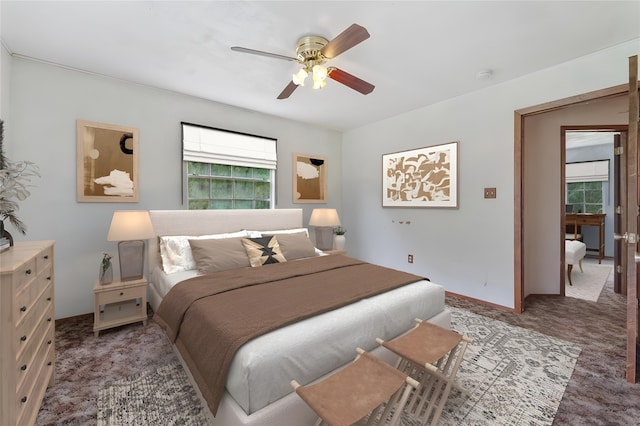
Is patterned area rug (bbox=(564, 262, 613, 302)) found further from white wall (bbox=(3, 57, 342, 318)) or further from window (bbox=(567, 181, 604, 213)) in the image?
white wall (bbox=(3, 57, 342, 318))

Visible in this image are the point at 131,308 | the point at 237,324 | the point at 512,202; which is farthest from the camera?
the point at 512,202

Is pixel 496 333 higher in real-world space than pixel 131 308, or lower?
lower

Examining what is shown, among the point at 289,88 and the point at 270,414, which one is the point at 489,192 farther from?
the point at 270,414

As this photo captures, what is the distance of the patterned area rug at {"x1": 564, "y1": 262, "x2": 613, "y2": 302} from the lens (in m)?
3.65

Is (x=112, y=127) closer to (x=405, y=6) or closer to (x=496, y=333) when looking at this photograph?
(x=405, y=6)

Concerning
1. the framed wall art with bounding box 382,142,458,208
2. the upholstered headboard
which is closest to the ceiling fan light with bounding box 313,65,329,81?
the upholstered headboard

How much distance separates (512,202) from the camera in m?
3.07

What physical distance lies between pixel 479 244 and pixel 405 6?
9.03 feet

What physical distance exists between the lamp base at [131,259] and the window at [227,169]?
86 cm

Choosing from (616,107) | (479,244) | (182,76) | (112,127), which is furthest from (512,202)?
(112,127)

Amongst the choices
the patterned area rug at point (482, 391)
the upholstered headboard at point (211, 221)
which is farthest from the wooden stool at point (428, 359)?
the upholstered headboard at point (211, 221)

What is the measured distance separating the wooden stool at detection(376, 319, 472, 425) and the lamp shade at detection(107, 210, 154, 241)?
8.07ft

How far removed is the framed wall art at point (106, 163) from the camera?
9.22 feet

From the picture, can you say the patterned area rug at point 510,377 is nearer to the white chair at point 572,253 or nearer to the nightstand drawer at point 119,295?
the white chair at point 572,253
